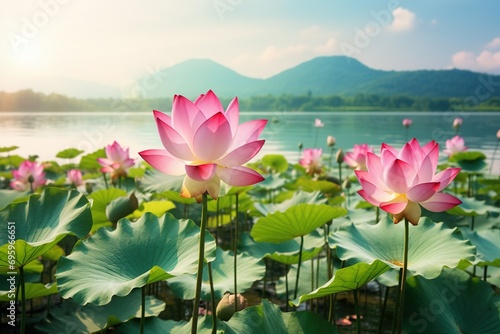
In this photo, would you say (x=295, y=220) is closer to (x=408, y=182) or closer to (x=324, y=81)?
(x=408, y=182)

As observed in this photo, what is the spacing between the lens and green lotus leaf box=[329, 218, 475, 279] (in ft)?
4.34

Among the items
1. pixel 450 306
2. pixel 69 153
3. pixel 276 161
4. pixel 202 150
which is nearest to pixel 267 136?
pixel 276 161

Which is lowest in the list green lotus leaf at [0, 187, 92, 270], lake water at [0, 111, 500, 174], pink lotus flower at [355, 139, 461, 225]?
lake water at [0, 111, 500, 174]

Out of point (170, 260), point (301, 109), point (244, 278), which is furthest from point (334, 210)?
point (301, 109)

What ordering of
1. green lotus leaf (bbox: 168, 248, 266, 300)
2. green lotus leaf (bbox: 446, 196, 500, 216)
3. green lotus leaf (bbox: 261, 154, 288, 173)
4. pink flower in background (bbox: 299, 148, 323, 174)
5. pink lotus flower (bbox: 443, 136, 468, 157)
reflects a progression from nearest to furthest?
green lotus leaf (bbox: 168, 248, 266, 300)
green lotus leaf (bbox: 446, 196, 500, 216)
pink flower in background (bbox: 299, 148, 323, 174)
pink lotus flower (bbox: 443, 136, 468, 157)
green lotus leaf (bbox: 261, 154, 288, 173)

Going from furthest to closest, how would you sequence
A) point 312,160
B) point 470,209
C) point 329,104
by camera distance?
point 329,104 < point 312,160 < point 470,209

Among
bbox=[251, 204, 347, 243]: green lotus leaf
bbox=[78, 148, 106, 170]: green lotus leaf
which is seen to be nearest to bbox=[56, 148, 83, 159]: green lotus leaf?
bbox=[78, 148, 106, 170]: green lotus leaf

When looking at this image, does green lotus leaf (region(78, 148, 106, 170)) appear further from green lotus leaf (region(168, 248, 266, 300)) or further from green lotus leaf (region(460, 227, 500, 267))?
green lotus leaf (region(460, 227, 500, 267))

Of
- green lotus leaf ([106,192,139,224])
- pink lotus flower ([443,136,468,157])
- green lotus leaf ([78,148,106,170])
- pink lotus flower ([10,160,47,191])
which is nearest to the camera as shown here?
green lotus leaf ([106,192,139,224])

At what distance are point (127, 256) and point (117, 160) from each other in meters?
1.68

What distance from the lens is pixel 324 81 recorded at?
125938 millimetres

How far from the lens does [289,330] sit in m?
1.25

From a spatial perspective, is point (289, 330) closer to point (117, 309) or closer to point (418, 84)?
point (117, 309)

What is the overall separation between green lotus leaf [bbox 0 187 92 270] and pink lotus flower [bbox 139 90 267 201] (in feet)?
1.69
